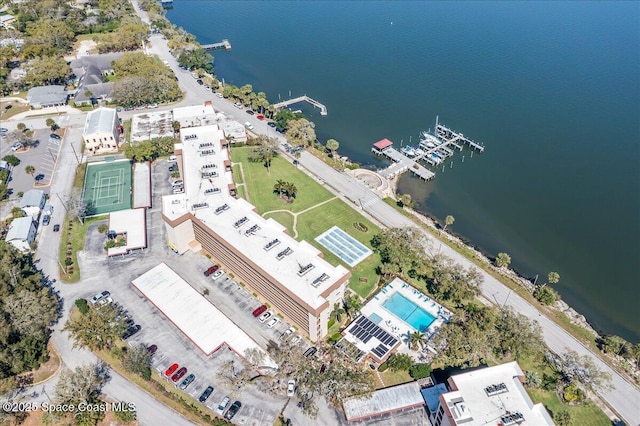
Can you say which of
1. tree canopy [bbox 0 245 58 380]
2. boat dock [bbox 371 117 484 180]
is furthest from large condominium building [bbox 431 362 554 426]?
tree canopy [bbox 0 245 58 380]

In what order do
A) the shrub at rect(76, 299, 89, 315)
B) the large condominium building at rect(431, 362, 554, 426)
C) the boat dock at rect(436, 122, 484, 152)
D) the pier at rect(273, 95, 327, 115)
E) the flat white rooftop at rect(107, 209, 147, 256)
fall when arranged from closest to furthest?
the large condominium building at rect(431, 362, 554, 426) < the shrub at rect(76, 299, 89, 315) < the flat white rooftop at rect(107, 209, 147, 256) < the boat dock at rect(436, 122, 484, 152) < the pier at rect(273, 95, 327, 115)

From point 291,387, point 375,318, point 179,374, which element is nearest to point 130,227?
point 179,374

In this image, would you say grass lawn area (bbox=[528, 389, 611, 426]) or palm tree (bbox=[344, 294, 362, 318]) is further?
palm tree (bbox=[344, 294, 362, 318])

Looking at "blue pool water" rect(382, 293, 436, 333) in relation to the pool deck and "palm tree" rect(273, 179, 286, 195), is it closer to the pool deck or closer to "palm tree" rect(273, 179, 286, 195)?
the pool deck

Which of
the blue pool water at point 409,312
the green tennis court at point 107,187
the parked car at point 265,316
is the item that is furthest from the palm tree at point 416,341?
the green tennis court at point 107,187

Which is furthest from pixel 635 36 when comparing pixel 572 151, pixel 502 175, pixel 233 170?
pixel 233 170

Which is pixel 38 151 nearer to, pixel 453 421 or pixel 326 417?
pixel 326 417

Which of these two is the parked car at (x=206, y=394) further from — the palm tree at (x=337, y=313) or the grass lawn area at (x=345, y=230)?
the grass lawn area at (x=345, y=230)
